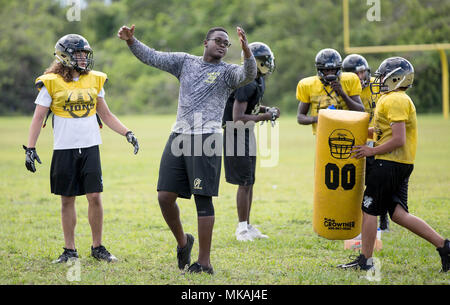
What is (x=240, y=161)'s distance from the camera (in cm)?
652

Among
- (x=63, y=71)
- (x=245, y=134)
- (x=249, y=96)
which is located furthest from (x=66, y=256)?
(x=249, y=96)

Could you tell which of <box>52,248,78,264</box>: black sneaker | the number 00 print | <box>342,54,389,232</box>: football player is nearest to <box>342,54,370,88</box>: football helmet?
<box>342,54,389,232</box>: football player

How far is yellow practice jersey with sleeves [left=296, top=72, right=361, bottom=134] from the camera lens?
19.5 feet

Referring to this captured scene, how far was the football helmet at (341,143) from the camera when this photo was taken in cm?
492

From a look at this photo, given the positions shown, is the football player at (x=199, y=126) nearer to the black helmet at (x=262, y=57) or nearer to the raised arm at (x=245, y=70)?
the raised arm at (x=245, y=70)

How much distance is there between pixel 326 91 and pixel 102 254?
9.26 feet

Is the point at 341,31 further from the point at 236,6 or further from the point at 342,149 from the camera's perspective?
the point at 342,149

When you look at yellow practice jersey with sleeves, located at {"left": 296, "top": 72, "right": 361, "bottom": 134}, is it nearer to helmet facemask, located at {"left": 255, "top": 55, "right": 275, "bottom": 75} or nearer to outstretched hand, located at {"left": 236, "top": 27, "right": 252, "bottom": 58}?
helmet facemask, located at {"left": 255, "top": 55, "right": 275, "bottom": 75}

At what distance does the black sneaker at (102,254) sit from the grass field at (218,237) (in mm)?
76

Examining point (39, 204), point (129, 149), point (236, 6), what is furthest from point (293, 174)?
point (236, 6)

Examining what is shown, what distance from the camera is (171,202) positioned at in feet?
16.1

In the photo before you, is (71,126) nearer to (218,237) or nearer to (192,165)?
(192,165)

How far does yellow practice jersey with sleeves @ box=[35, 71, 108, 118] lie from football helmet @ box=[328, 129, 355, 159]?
227 centimetres

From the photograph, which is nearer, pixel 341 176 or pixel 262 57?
pixel 341 176
